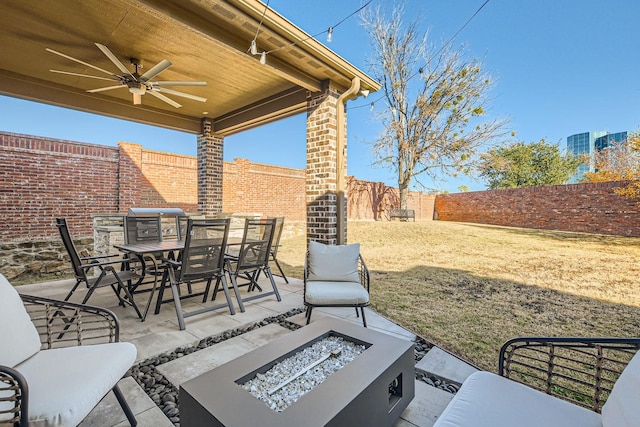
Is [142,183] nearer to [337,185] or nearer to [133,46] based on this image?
[133,46]

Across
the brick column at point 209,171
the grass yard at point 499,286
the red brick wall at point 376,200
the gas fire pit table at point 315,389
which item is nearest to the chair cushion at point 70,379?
the gas fire pit table at point 315,389

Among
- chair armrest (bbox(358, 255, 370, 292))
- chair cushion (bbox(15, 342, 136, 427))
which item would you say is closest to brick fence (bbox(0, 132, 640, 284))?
chair cushion (bbox(15, 342, 136, 427))

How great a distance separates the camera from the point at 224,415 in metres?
Result: 1.10

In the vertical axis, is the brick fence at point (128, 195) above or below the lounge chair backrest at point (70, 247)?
above

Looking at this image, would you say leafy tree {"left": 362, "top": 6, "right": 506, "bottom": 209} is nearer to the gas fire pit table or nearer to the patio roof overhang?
the patio roof overhang

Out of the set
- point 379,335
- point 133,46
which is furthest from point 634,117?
point 133,46

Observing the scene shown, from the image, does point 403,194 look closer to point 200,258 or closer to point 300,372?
point 200,258

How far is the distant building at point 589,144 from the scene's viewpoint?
1409cm

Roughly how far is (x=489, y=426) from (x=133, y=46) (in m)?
4.68

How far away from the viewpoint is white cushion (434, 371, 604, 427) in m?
1.07

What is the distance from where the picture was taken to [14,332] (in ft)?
4.73

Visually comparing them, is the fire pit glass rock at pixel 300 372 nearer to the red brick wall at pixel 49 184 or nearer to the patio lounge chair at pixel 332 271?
the patio lounge chair at pixel 332 271

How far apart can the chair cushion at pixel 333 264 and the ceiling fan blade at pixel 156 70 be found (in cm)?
271

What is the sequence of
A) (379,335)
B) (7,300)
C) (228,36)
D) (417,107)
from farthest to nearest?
(417,107)
(228,36)
(379,335)
(7,300)
